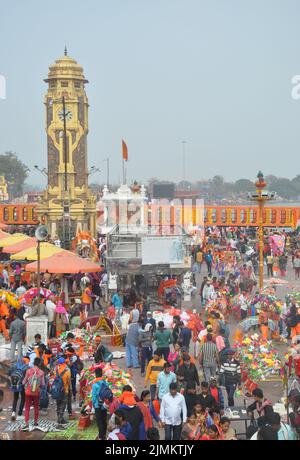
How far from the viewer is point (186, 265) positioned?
2156cm

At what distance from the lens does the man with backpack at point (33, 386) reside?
10.8 metres

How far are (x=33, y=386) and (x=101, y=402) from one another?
121cm

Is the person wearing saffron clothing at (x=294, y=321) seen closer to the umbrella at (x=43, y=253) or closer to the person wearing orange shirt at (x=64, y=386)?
the person wearing orange shirt at (x=64, y=386)

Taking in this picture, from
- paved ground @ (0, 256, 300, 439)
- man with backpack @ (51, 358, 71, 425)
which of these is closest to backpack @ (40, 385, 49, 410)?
paved ground @ (0, 256, 300, 439)

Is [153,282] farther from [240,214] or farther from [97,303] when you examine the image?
[240,214]

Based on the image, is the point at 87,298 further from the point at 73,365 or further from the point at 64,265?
the point at 73,365

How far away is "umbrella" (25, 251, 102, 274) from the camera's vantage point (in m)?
19.5

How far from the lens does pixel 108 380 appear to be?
10.8 metres

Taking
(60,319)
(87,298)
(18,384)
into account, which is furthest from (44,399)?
(87,298)

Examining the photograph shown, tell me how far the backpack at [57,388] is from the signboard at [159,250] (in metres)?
10.0

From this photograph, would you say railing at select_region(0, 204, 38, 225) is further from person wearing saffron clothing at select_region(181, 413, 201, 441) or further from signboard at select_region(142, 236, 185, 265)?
person wearing saffron clothing at select_region(181, 413, 201, 441)

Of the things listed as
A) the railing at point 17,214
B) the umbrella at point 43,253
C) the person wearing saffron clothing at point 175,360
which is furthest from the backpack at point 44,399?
the railing at point 17,214
